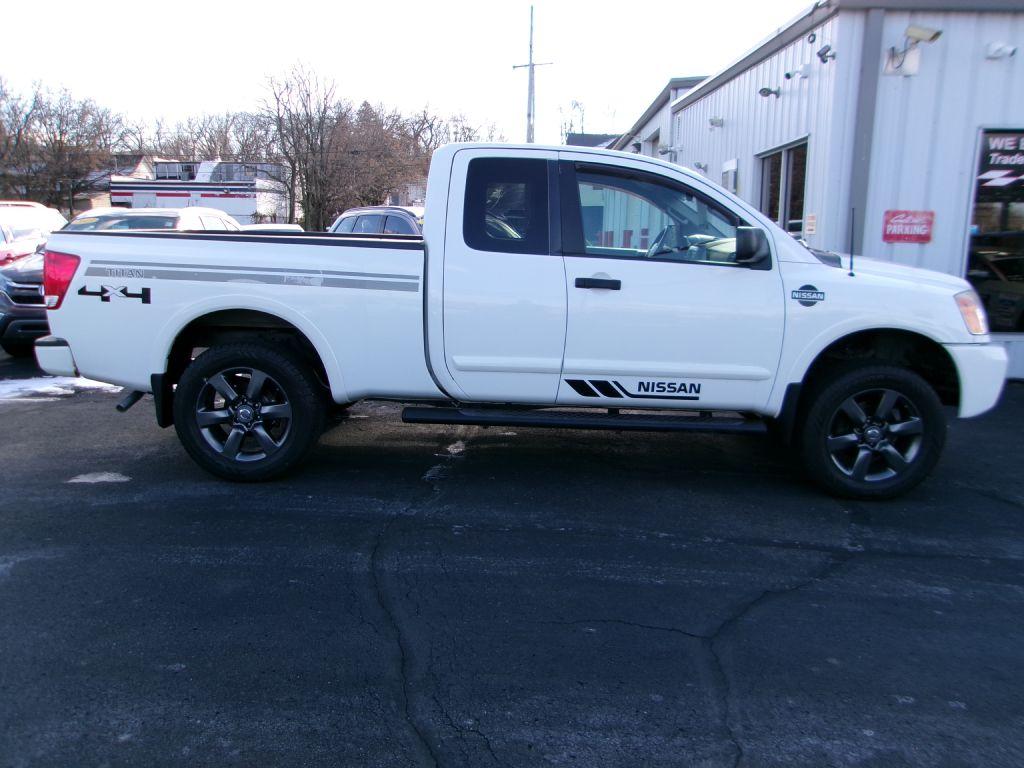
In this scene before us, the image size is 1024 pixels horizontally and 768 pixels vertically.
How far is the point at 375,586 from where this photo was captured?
12.9 ft

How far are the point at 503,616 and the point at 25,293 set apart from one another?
8458 mm

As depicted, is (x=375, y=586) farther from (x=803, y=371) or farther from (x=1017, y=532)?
(x=1017, y=532)

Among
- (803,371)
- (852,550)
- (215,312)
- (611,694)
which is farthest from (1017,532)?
(215,312)

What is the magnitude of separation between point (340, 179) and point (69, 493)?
34099 mm

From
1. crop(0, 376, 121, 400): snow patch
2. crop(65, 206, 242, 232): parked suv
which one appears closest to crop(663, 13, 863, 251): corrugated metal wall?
crop(65, 206, 242, 232): parked suv

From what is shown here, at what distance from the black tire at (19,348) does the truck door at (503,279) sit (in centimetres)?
720

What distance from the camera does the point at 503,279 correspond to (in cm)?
497

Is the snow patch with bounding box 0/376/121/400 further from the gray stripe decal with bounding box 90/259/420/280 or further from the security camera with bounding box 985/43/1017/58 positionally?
the security camera with bounding box 985/43/1017/58

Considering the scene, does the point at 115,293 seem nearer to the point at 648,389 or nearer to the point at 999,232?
the point at 648,389

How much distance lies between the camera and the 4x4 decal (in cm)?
506

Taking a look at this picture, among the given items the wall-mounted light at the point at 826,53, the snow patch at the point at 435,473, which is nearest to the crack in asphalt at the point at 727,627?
the snow patch at the point at 435,473

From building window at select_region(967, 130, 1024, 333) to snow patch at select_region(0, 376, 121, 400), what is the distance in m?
9.61

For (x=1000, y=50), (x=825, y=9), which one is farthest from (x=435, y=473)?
(x=1000, y=50)

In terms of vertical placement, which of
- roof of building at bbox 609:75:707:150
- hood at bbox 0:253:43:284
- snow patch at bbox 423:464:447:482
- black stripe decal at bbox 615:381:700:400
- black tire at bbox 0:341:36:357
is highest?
roof of building at bbox 609:75:707:150
